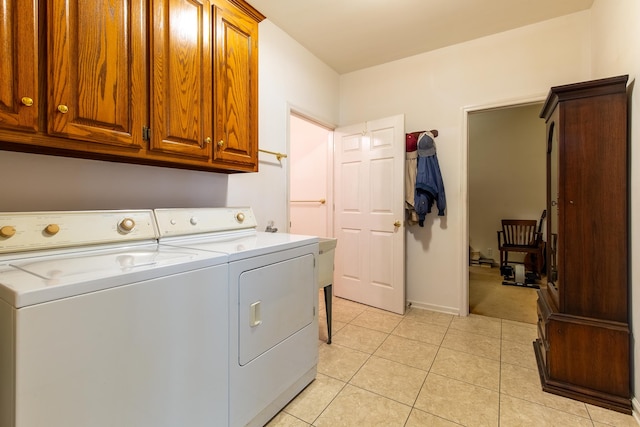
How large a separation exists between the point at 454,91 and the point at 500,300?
7.53 feet

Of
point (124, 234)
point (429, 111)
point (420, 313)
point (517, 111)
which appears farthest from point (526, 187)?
point (124, 234)

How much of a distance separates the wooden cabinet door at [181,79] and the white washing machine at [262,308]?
0.38 meters

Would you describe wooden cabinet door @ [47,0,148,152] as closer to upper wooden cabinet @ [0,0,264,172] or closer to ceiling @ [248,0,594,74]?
upper wooden cabinet @ [0,0,264,172]

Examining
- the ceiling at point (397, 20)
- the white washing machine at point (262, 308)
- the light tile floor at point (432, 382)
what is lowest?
the light tile floor at point (432, 382)

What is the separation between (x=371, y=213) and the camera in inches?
120

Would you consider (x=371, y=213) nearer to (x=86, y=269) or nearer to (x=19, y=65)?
(x=86, y=269)

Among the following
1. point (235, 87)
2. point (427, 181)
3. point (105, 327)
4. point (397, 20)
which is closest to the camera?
point (105, 327)

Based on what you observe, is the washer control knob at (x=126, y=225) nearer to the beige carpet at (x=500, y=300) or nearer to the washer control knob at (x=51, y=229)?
the washer control knob at (x=51, y=229)

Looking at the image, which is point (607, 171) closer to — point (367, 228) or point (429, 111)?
point (429, 111)

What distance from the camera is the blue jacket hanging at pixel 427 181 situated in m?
2.76

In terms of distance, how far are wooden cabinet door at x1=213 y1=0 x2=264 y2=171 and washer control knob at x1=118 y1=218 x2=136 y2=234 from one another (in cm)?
53

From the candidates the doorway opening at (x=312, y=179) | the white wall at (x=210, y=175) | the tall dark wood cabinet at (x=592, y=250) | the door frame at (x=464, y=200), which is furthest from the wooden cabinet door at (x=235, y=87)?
the door frame at (x=464, y=200)

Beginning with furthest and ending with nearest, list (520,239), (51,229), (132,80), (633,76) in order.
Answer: (520,239) → (633,76) → (132,80) → (51,229)

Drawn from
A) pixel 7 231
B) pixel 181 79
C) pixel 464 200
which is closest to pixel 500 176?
pixel 464 200
